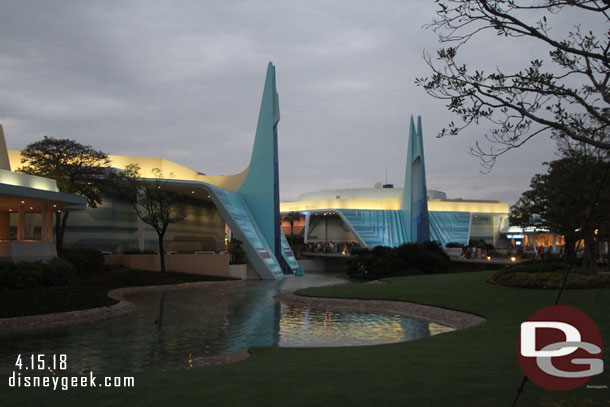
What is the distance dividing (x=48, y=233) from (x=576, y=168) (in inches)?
947

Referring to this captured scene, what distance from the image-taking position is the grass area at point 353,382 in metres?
5.68

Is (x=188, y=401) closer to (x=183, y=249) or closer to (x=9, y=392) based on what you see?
(x=9, y=392)

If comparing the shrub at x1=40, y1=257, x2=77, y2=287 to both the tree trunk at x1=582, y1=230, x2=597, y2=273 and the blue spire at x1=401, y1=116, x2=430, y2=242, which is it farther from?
the blue spire at x1=401, y1=116, x2=430, y2=242

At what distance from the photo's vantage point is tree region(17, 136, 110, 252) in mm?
29672

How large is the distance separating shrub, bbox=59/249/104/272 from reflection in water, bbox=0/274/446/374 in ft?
28.3

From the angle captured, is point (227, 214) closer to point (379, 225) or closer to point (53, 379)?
point (53, 379)

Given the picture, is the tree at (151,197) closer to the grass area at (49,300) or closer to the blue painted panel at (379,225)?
the grass area at (49,300)

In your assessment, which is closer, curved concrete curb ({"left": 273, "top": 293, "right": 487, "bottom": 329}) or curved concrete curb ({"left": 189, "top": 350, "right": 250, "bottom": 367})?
curved concrete curb ({"left": 189, "top": 350, "right": 250, "bottom": 367})

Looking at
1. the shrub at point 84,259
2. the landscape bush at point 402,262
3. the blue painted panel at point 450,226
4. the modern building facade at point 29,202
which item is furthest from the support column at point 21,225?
the blue painted panel at point 450,226

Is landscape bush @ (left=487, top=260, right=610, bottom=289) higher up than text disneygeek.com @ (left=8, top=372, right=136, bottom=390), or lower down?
higher up

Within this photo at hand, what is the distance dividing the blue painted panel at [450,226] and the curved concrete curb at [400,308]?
45.5m

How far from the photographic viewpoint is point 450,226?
2594 inches

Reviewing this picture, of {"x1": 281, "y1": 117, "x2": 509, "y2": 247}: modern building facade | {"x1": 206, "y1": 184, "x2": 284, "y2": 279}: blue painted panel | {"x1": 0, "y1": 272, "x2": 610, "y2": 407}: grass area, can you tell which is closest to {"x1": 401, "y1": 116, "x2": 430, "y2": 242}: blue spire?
{"x1": 281, "y1": 117, "x2": 509, "y2": 247}: modern building facade

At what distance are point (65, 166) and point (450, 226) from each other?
159 feet
